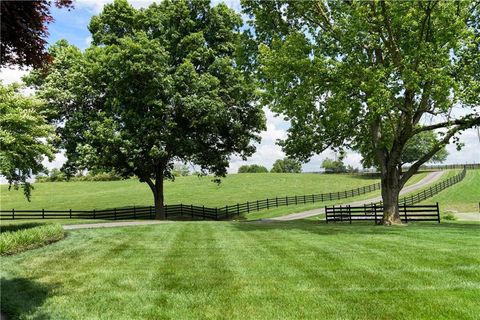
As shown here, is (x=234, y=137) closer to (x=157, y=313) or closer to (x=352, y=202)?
(x=352, y=202)

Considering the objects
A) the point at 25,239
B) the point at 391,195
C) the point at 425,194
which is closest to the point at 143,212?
the point at 391,195

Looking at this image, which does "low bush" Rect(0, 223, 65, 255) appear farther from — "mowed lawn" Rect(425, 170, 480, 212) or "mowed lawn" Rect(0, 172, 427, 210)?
"mowed lawn" Rect(425, 170, 480, 212)

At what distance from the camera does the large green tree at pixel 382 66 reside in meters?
18.7

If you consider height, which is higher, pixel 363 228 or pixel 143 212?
pixel 143 212

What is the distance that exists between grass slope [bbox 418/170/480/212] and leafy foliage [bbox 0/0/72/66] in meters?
44.0

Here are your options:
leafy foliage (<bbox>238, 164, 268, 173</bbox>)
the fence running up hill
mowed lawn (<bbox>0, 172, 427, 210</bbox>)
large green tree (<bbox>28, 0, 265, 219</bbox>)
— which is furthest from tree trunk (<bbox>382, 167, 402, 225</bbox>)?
leafy foliage (<bbox>238, 164, 268, 173</bbox>)

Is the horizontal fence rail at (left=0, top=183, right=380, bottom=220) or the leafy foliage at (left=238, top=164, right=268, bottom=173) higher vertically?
the leafy foliage at (left=238, top=164, right=268, bottom=173)

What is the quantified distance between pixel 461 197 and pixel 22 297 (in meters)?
53.2

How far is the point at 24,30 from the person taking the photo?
5605 millimetres

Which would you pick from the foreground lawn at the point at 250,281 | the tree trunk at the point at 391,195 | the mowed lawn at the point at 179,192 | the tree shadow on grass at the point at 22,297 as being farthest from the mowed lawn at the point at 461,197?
the tree shadow on grass at the point at 22,297

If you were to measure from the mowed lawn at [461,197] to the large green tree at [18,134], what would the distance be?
3848cm

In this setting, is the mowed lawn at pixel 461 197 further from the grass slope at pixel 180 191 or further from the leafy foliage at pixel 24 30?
the leafy foliage at pixel 24 30

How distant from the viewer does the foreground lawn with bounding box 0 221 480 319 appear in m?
7.09

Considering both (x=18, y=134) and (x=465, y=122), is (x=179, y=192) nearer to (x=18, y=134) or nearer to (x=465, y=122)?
(x=18, y=134)
